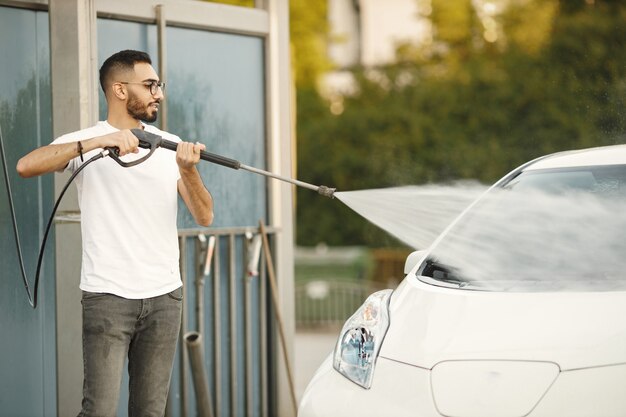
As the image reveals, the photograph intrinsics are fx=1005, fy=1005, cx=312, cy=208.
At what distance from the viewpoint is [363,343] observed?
393 centimetres

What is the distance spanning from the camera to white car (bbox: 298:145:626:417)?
345 cm

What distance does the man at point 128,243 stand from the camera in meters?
3.81

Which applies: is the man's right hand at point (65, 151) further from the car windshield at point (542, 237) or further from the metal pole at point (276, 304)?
the metal pole at point (276, 304)

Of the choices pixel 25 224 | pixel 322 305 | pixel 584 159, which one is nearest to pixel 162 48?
pixel 25 224

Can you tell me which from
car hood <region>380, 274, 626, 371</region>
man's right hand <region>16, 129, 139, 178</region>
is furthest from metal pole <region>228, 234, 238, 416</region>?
man's right hand <region>16, 129, 139, 178</region>

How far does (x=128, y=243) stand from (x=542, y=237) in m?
1.75

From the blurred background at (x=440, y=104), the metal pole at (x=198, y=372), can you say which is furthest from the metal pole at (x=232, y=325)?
the blurred background at (x=440, y=104)

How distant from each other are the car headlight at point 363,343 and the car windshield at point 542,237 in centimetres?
28

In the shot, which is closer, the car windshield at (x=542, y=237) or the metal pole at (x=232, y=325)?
the car windshield at (x=542, y=237)

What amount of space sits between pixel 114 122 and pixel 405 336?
1.46 meters

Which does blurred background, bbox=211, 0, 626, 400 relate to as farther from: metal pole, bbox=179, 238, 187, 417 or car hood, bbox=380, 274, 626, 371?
car hood, bbox=380, 274, 626, 371

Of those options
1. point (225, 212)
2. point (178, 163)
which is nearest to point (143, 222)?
point (178, 163)

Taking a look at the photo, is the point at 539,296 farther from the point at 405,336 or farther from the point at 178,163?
the point at 178,163

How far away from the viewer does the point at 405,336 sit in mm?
3826
